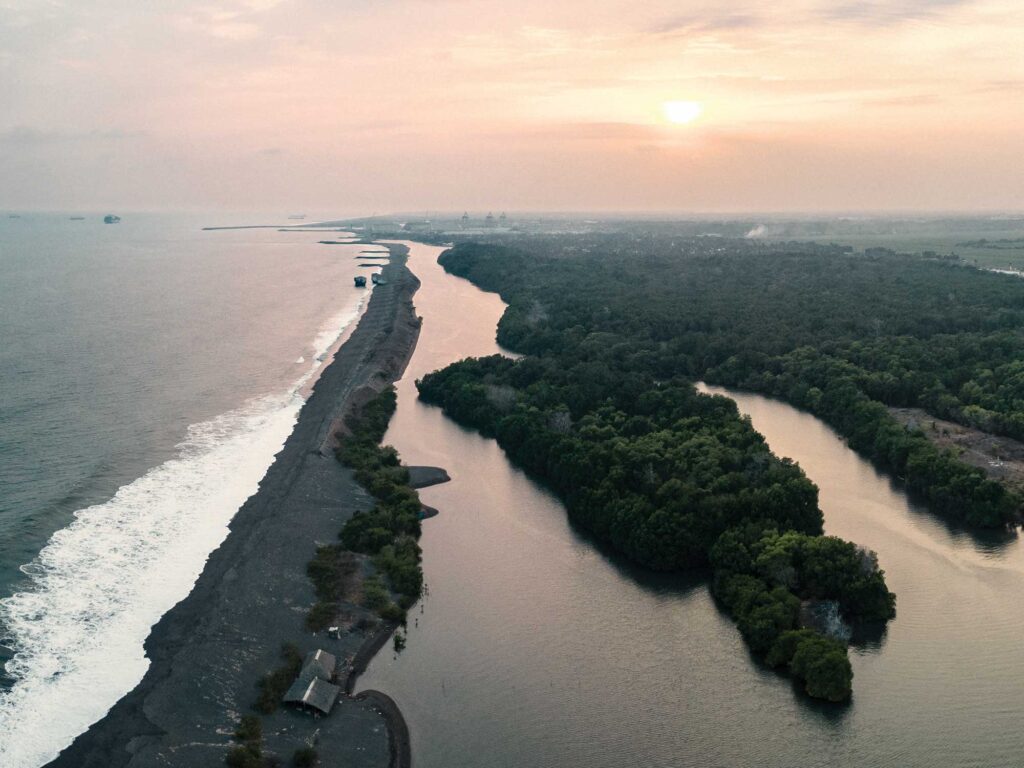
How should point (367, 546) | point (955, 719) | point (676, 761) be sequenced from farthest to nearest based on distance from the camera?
point (367, 546), point (955, 719), point (676, 761)

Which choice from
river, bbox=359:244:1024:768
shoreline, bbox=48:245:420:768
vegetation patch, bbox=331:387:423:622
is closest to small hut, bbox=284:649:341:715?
shoreline, bbox=48:245:420:768

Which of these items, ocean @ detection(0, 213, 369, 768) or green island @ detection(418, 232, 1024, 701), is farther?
green island @ detection(418, 232, 1024, 701)

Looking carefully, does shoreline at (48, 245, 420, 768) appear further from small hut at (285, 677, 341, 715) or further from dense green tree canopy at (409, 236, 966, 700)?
dense green tree canopy at (409, 236, 966, 700)

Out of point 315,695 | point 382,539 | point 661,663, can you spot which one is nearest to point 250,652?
point 315,695

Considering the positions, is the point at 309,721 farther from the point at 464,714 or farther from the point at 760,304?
the point at 760,304

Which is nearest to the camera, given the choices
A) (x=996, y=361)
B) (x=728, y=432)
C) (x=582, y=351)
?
(x=728, y=432)

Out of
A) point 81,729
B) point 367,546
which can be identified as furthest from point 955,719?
point 81,729
